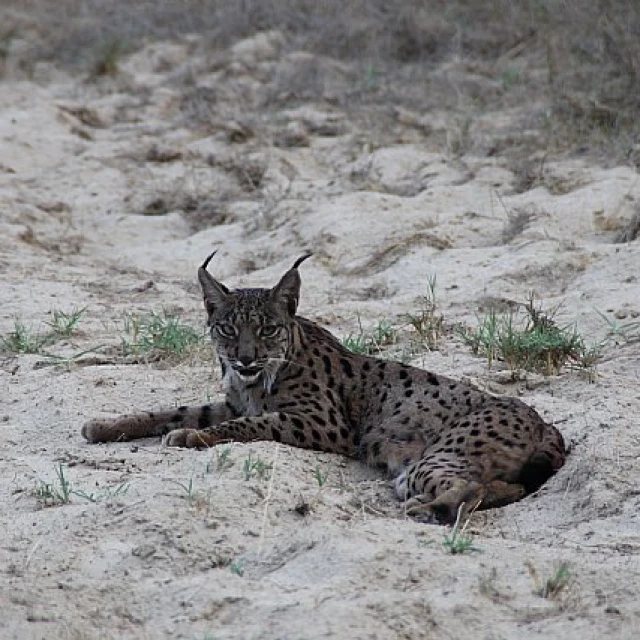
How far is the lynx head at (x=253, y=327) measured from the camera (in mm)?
6836

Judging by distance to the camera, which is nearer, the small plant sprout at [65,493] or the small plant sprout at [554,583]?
the small plant sprout at [554,583]

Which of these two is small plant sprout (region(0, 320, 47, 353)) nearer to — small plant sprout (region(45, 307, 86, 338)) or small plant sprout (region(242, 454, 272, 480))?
small plant sprout (region(45, 307, 86, 338))

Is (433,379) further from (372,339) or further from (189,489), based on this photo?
(189,489)

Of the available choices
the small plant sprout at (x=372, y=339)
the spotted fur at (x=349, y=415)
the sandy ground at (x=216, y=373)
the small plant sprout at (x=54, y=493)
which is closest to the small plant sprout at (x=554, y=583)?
the sandy ground at (x=216, y=373)

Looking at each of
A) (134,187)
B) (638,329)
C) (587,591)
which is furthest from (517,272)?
(587,591)

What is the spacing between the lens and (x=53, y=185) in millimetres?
11508

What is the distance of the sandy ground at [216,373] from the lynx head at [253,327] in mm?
473

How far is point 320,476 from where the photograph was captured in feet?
19.5

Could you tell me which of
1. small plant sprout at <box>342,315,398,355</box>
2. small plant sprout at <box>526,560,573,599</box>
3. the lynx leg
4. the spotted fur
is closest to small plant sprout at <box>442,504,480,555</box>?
small plant sprout at <box>526,560,573,599</box>

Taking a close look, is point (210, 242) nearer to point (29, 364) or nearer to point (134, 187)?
point (134, 187)

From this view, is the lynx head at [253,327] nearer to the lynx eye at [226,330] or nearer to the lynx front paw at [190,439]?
the lynx eye at [226,330]

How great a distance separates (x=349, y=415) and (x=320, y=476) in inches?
38.8

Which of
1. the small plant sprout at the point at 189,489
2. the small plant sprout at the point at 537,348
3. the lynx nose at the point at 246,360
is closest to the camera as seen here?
the small plant sprout at the point at 189,489

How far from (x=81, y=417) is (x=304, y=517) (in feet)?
5.79
